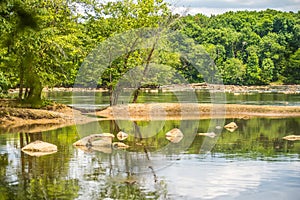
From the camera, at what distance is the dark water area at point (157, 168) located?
15.4m

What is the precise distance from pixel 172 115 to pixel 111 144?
47.4 feet

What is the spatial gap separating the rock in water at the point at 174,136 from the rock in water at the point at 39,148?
5997mm

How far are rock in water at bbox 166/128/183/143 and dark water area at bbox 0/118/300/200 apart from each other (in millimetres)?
315

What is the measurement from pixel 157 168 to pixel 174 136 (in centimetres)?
820

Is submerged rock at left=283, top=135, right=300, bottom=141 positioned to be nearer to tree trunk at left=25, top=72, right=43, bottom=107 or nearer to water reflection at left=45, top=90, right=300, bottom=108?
tree trunk at left=25, top=72, right=43, bottom=107

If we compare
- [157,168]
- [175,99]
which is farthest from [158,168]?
[175,99]

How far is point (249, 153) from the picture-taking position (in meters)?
Answer: 22.0

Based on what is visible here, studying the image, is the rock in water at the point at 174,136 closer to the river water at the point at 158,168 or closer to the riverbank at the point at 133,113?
the river water at the point at 158,168

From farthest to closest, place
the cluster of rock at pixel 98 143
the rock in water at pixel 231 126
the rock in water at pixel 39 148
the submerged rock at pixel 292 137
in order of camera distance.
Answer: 1. the rock in water at pixel 231 126
2. the submerged rock at pixel 292 137
3. the cluster of rock at pixel 98 143
4. the rock in water at pixel 39 148

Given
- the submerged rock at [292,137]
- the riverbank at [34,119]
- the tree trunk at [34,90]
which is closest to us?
the submerged rock at [292,137]

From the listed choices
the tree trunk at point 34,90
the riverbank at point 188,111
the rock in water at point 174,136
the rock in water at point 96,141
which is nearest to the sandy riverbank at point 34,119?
the tree trunk at point 34,90

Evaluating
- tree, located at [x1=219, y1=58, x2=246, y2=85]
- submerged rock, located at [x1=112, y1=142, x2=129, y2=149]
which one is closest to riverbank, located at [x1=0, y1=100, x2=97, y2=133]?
submerged rock, located at [x1=112, y1=142, x2=129, y2=149]

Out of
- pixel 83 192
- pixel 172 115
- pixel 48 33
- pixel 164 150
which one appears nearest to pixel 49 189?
pixel 83 192

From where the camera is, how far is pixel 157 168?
753 inches
